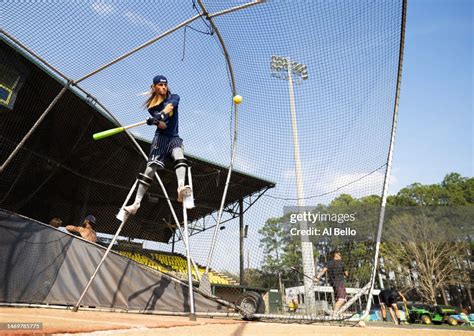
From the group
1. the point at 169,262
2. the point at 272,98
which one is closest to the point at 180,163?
Answer: the point at 272,98

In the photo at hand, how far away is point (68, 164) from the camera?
1296 centimetres

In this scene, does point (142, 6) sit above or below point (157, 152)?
above

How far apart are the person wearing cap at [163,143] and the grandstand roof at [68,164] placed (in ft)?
15.9

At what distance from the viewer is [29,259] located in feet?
11.1

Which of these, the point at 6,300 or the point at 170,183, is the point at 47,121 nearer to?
the point at 170,183

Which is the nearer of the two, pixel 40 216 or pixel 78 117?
pixel 78 117

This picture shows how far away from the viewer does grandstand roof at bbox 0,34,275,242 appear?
9758mm

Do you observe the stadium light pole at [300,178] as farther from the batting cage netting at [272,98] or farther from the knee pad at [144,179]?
the knee pad at [144,179]

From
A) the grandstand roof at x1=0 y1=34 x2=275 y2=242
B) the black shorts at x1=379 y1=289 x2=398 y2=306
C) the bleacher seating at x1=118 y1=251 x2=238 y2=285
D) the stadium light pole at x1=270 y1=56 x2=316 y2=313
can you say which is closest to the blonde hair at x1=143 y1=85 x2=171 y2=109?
the stadium light pole at x1=270 y1=56 x2=316 y2=313

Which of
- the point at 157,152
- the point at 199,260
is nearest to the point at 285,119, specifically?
the point at 157,152

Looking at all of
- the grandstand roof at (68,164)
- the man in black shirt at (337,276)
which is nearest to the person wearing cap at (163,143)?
the man in black shirt at (337,276)

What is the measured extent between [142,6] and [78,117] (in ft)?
26.6

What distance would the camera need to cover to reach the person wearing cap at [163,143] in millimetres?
2949

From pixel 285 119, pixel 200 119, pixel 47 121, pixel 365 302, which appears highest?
pixel 47 121
